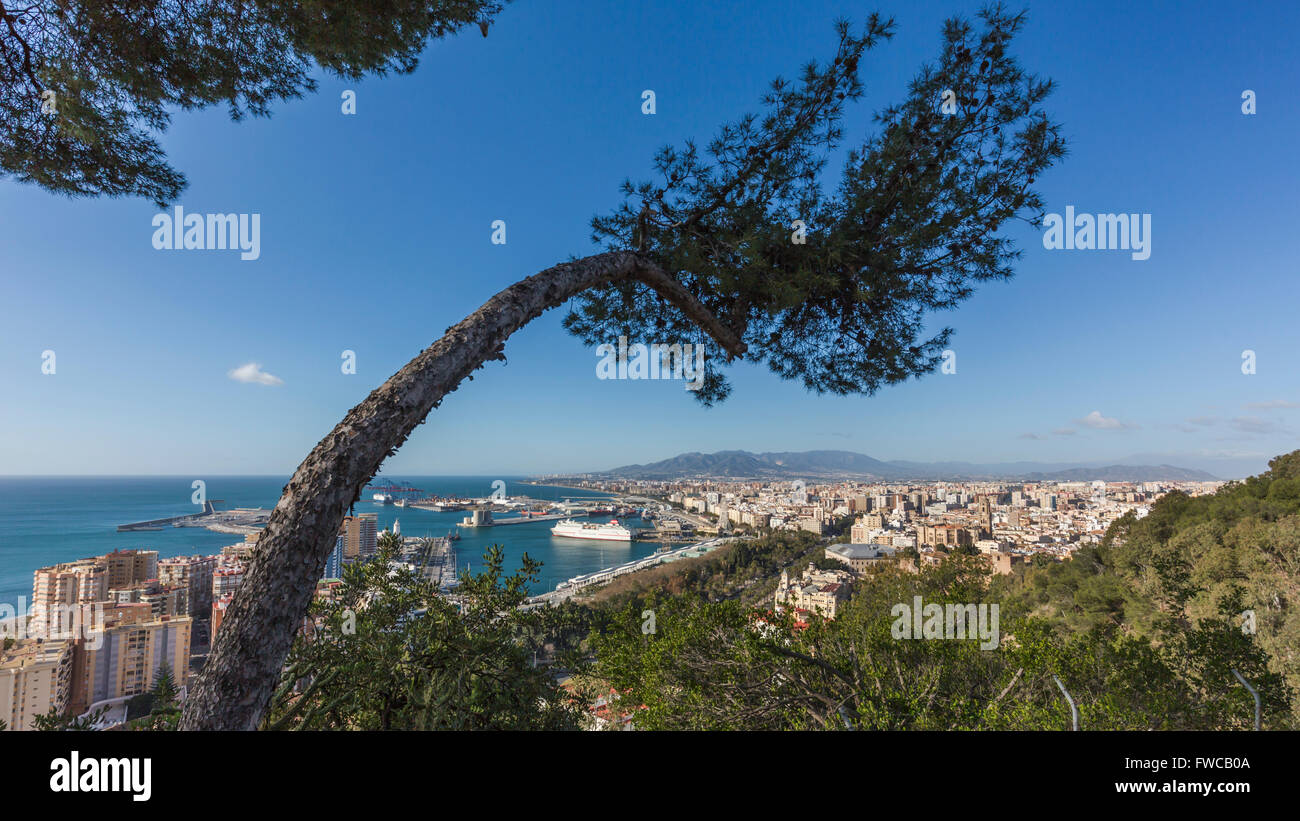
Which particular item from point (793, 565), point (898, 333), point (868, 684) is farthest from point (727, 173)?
point (793, 565)

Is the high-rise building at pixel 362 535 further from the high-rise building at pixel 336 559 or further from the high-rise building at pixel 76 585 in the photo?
the high-rise building at pixel 76 585

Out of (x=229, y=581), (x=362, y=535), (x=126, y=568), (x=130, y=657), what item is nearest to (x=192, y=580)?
(x=126, y=568)

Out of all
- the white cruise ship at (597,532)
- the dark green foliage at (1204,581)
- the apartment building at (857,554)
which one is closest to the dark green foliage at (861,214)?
the dark green foliage at (1204,581)

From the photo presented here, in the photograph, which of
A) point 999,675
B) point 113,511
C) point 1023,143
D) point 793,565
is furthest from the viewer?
point 793,565

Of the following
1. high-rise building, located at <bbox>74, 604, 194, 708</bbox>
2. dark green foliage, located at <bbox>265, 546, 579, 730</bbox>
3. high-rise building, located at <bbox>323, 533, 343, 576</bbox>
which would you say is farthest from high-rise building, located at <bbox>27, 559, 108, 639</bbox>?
dark green foliage, located at <bbox>265, 546, 579, 730</bbox>
